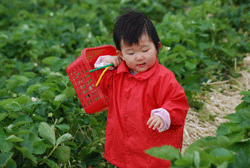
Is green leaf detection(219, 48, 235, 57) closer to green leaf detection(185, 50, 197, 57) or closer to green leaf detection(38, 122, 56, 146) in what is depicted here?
green leaf detection(185, 50, 197, 57)

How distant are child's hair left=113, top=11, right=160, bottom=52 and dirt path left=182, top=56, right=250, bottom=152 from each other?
1.27 meters

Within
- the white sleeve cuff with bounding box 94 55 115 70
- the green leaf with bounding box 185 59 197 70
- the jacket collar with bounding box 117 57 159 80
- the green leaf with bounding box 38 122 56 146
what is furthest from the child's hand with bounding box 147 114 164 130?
the green leaf with bounding box 185 59 197 70

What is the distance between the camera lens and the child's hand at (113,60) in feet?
6.47

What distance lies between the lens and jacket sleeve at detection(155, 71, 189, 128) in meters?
1.63

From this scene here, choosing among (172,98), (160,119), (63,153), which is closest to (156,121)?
(160,119)

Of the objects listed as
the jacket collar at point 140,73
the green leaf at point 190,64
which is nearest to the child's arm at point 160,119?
the jacket collar at point 140,73

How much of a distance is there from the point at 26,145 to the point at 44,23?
294 centimetres

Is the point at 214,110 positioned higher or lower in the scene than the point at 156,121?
lower

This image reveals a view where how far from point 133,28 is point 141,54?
0.56 feet

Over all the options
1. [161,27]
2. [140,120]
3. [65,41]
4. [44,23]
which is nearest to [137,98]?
[140,120]

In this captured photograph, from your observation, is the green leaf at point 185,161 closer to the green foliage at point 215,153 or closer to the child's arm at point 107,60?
the green foliage at point 215,153

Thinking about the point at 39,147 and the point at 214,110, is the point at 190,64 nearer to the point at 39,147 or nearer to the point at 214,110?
the point at 214,110

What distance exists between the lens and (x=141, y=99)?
1.75 m

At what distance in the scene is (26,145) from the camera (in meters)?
1.70
